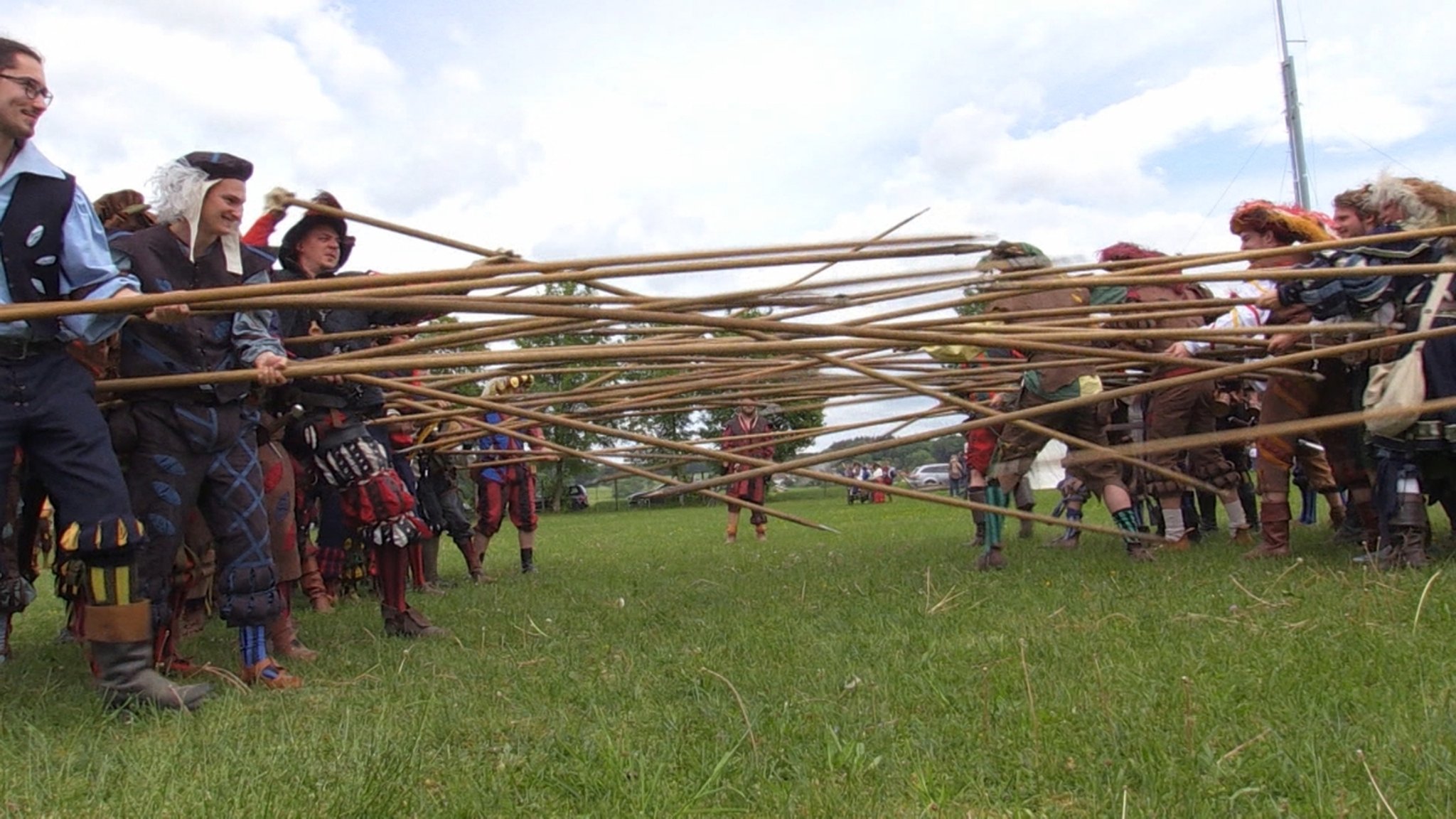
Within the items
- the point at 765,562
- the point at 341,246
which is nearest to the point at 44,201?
the point at 341,246

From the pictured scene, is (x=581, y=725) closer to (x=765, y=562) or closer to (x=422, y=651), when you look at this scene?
(x=422, y=651)

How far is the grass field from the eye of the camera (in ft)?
7.20

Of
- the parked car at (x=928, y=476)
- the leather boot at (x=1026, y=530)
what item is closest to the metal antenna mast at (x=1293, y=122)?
the leather boot at (x=1026, y=530)

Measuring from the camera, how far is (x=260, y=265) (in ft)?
12.8

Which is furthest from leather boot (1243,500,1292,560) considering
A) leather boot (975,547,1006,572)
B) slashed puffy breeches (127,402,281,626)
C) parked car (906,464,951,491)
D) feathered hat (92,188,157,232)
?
parked car (906,464,951,491)

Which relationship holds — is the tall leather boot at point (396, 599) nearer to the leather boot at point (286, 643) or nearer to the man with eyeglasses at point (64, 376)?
the leather boot at point (286, 643)

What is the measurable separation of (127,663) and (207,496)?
64 centimetres

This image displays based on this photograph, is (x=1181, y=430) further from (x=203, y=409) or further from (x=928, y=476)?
(x=928, y=476)

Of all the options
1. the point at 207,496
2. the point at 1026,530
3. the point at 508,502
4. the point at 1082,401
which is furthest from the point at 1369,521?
the point at 508,502

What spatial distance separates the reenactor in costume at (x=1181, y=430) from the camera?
20.7 ft

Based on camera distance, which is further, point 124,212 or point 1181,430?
point 1181,430

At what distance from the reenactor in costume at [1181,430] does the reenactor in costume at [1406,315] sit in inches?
40.3

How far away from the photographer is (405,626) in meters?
4.73

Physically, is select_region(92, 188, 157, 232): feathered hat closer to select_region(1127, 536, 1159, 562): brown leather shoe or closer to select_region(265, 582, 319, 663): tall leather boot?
select_region(265, 582, 319, 663): tall leather boot
